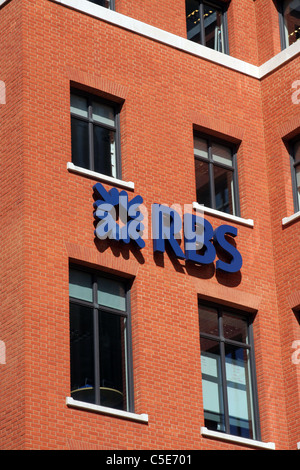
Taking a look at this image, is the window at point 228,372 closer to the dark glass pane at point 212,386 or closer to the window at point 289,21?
the dark glass pane at point 212,386

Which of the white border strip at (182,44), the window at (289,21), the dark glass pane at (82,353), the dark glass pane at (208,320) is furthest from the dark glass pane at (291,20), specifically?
the dark glass pane at (82,353)

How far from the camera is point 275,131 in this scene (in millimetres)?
30359

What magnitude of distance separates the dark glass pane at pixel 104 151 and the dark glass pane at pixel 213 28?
17.0 feet

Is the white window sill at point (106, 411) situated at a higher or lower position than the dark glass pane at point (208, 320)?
lower

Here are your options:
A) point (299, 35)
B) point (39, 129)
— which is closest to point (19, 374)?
point (39, 129)

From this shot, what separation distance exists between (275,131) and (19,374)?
1061 centimetres

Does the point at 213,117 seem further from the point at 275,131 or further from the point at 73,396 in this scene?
the point at 73,396

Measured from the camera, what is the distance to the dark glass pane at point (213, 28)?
31.6m

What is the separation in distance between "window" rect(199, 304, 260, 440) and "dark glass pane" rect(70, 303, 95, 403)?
302 centimetres

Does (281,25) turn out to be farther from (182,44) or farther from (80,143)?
(80,143)

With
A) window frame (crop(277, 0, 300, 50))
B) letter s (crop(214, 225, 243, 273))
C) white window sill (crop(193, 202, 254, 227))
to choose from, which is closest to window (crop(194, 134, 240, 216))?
white window sill (crop(193, 202, 254, 227))

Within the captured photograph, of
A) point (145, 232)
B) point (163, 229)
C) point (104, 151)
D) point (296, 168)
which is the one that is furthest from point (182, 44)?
point (145, 232)

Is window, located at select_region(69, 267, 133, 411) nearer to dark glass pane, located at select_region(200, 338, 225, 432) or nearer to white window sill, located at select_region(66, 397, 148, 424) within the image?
white window sill, located at select_region(66, 397, 148, 424)

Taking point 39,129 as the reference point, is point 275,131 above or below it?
above
